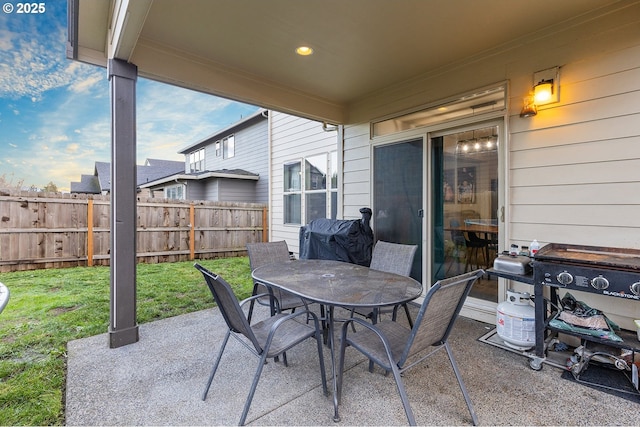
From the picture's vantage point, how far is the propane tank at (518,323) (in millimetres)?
2500

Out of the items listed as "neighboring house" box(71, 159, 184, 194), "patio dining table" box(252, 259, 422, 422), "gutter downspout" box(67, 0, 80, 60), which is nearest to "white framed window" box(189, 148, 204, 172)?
"neighboring house" box(71, 159, 184, 194)

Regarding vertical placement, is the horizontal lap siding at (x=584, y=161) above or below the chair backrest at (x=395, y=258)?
above

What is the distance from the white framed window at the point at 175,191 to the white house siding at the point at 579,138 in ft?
36.4

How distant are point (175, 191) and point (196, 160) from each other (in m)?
2.71

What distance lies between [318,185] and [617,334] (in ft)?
16.9

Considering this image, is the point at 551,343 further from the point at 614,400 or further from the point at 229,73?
the point at 229,73

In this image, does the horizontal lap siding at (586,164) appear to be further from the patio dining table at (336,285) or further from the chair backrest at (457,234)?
the patio dining table at (336,285)

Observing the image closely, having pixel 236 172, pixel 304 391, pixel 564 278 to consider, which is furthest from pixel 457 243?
pixel 236 172

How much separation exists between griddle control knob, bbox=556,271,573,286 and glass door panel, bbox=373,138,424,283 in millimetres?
1712

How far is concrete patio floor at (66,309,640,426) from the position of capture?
5.73ft

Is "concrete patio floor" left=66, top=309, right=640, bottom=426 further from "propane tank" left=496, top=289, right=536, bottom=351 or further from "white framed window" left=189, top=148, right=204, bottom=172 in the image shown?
"white framed window" left=189, top=148, right=204, bottom=172

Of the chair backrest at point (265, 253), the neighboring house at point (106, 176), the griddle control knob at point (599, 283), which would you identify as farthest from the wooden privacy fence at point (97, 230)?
the neighboring house at point (106, 176)

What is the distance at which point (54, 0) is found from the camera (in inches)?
175

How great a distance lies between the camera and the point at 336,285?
217 cm
